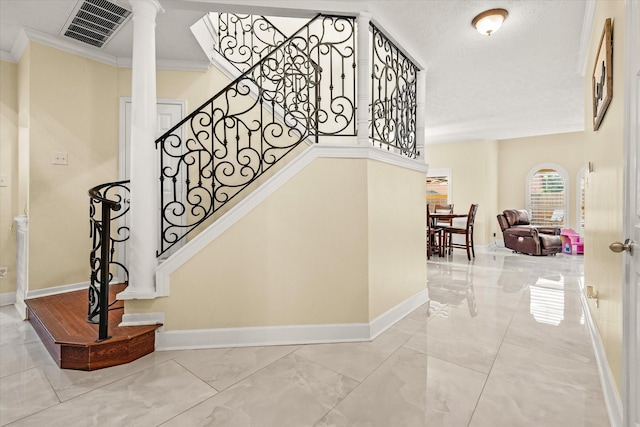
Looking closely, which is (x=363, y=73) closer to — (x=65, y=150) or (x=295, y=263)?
(x=295, y=263)

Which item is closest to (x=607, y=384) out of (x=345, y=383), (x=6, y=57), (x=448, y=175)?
(x=345, y=383)

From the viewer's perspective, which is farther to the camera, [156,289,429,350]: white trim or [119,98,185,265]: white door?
[119,98,185,265]: white door

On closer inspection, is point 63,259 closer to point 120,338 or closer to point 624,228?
point 120,338

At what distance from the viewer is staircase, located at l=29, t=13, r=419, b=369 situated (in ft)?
7.41

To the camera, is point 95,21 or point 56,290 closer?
point 95,21

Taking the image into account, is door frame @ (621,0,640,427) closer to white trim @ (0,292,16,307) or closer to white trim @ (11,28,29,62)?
white trim @ (11,28,29,62)

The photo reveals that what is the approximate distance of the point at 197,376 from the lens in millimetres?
1975

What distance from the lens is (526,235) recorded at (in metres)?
6.63

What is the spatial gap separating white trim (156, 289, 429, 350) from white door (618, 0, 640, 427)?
1562 mm

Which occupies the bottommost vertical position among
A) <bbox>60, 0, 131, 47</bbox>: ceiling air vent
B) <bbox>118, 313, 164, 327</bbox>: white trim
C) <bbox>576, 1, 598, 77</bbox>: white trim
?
<bbox>118, 313, 164, 327</bbox>: white trim

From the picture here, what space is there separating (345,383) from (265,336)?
805 mm

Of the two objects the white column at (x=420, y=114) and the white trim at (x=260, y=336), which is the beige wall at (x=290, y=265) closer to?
the white trim at (x=260, y=336)

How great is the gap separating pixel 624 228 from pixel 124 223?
4.19 metres

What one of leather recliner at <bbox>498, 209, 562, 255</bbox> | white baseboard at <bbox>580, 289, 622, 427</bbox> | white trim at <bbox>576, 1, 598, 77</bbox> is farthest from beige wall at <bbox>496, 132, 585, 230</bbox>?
white baseboard at <bbox>580, 289, 622, 427</bbox>
